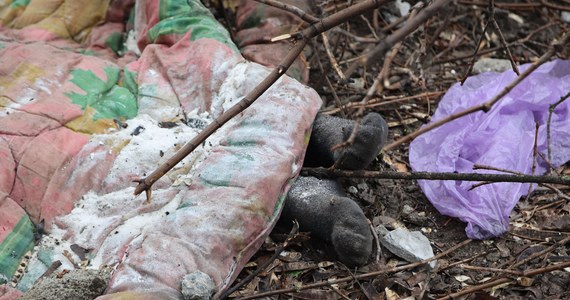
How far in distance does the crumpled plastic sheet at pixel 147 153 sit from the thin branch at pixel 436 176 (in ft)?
0.39

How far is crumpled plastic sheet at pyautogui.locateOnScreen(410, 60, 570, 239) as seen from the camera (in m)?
2.25

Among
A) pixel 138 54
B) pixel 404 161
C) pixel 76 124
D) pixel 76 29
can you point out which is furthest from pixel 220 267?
pixel 76 29

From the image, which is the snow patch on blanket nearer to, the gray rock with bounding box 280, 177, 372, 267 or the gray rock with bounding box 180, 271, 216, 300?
the gray rock with bounding box 180, 271, 216, 300

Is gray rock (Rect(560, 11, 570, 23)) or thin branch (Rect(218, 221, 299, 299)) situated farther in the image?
gray rock (Rect(560, 11, 570, 23))

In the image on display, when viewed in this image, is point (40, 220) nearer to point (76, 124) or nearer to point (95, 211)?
point (95, 211)

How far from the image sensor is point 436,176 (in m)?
2.07

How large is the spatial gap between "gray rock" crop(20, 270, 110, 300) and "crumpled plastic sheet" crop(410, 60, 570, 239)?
3.94 feet

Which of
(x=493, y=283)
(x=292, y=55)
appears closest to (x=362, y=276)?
(x=493, y=283)

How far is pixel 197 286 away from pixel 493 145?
128 centimetres

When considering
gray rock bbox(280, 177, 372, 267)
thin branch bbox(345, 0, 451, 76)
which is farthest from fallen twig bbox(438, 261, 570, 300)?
thin branch bbox(345, 0, 451, 76)

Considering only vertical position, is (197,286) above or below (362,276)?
above

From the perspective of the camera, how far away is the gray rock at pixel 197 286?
176cm

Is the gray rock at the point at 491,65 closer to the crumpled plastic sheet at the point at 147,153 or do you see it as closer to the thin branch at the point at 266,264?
the crumpled plastic sheet at the point at 147,153

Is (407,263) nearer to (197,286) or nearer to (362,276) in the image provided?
(362,276)
